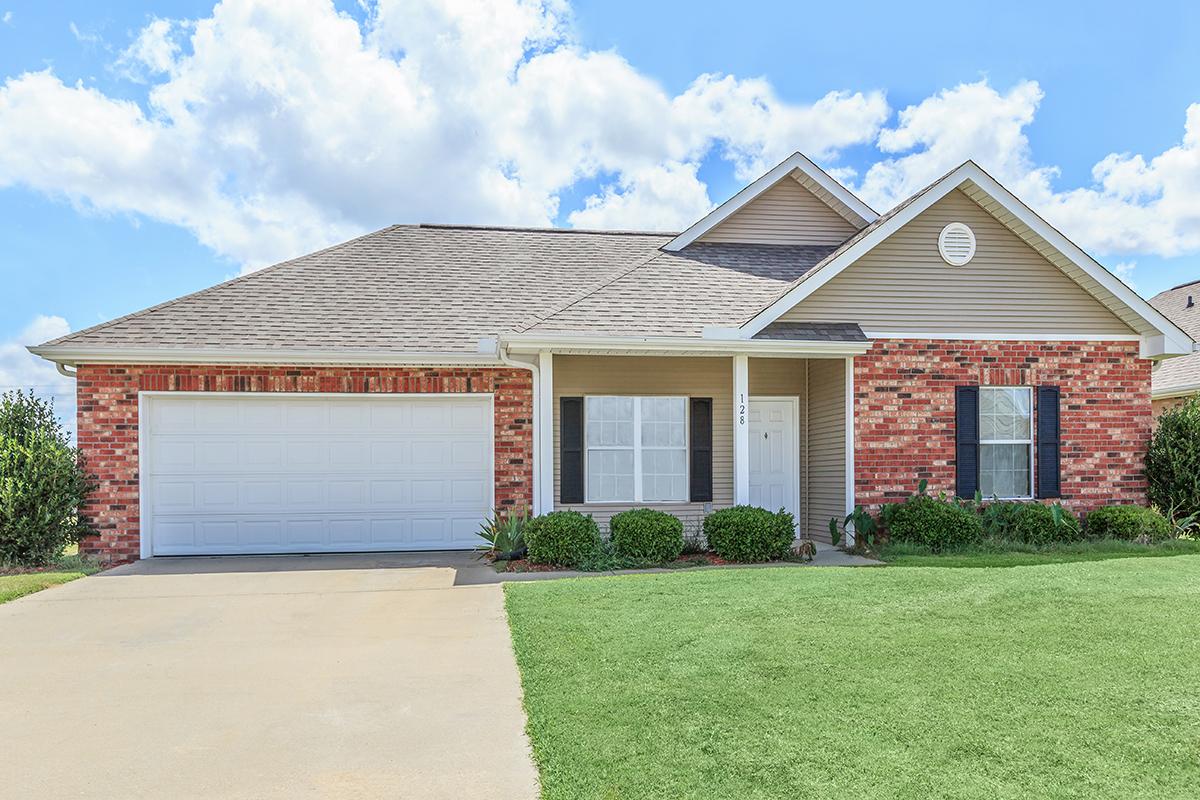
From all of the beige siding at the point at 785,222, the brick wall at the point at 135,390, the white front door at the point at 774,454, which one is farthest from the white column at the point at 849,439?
the brick wall at the point at 135,390

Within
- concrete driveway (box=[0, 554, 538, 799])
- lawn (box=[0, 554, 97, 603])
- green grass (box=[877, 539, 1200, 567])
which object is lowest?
lawn (box=[0, 554, 97, 603])

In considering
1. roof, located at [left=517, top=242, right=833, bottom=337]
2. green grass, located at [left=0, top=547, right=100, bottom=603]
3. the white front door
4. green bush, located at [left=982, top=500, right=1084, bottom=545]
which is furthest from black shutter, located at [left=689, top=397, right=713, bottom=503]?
green grass, located at [left=0, top=547, right=100, bottom=603]

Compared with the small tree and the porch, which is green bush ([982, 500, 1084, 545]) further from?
the small tree

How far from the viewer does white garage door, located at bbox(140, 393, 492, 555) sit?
11797 millimetres

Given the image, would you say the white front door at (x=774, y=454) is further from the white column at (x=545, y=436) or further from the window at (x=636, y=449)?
the white column at (x=545, y=436)

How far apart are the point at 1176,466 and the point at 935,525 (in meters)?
3.95

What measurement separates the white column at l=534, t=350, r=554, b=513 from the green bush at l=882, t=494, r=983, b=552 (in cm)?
436

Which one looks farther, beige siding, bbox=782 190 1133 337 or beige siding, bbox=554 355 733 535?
beige siding, bbox=554 355 733 535

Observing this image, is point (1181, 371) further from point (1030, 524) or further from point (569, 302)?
point (569, 302)

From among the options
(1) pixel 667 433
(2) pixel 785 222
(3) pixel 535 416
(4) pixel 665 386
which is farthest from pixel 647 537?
(2) pixel 785 222

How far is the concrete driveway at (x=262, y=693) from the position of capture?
426 centimetres

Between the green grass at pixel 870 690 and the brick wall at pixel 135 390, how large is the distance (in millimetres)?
4868

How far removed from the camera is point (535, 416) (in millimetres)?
11664

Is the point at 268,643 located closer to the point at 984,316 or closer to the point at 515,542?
the point at 515,542
